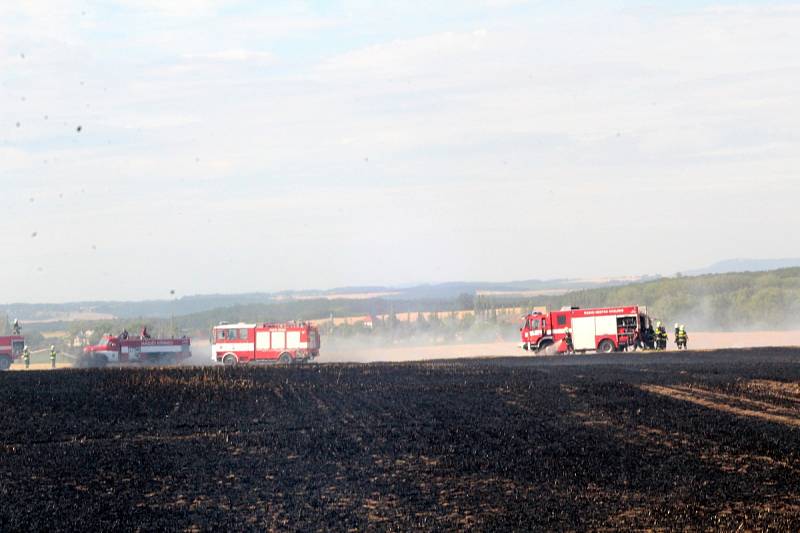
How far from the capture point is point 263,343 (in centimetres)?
7156

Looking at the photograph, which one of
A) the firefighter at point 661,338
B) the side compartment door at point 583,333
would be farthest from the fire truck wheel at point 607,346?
the firefighter at point 661,338

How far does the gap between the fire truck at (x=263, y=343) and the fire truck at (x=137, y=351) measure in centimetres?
422

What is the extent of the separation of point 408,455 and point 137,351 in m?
54.4

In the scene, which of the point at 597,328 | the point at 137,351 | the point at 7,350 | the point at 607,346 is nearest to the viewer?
the point at 597,328

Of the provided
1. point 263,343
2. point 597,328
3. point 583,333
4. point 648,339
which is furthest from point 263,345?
point 648,339

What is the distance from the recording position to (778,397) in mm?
32844

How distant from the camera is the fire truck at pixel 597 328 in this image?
6581cm

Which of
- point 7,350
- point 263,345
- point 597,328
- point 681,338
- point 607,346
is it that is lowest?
point 607,346

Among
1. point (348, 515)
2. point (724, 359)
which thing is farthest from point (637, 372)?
point (348, 515)

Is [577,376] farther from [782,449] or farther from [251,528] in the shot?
[251,528]

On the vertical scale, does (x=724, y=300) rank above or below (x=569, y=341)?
above

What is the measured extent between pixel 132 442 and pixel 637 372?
24.1 m

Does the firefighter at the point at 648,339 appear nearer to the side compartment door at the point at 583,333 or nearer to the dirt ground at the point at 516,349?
the side compartment door at the point at 583,333

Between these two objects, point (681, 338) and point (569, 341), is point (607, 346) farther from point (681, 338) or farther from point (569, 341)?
point (681, 338)
